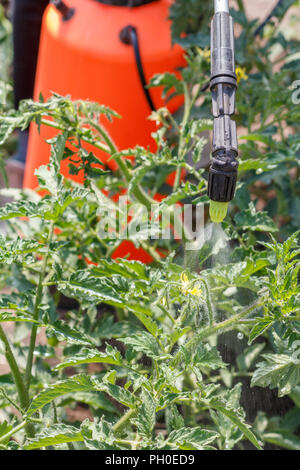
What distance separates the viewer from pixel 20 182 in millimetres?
2252

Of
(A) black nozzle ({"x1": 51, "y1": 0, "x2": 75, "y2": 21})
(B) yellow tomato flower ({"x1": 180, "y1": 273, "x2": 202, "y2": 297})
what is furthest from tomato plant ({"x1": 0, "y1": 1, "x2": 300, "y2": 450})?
(A) black nozzle ({"x1": 51, "y1": 0, "x2": 75, "y2": 21})

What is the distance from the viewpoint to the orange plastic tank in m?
1.69

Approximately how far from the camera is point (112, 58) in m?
1.68

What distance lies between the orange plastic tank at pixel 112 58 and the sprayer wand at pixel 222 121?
82cm

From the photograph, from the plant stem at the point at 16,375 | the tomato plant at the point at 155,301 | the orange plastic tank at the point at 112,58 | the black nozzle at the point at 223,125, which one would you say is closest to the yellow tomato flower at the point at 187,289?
the tomato plant at the point at 155,301

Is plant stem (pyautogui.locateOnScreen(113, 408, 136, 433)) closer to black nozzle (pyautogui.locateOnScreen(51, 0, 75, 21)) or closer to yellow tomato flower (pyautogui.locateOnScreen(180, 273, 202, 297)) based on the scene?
yellow tomato flower (pyautogui.locateOnScreen(180, 273, 202, 297))

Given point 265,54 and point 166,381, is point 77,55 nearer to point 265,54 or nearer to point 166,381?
point 265,54

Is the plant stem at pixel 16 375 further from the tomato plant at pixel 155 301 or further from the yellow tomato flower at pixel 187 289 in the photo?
the yellow tomato flower at pixel 187 289

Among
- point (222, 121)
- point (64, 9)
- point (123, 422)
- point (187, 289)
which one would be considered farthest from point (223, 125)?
point (64, 9)

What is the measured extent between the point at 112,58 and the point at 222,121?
0.96m

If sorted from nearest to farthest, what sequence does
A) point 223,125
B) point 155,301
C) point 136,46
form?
1. point 223,125
2. point 155,301
3. point 136,46

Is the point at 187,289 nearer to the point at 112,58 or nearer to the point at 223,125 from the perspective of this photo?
the point at 223,125

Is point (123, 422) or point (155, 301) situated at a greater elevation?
point (155, 301)

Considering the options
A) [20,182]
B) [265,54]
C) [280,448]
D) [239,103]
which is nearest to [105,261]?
[239,103]
